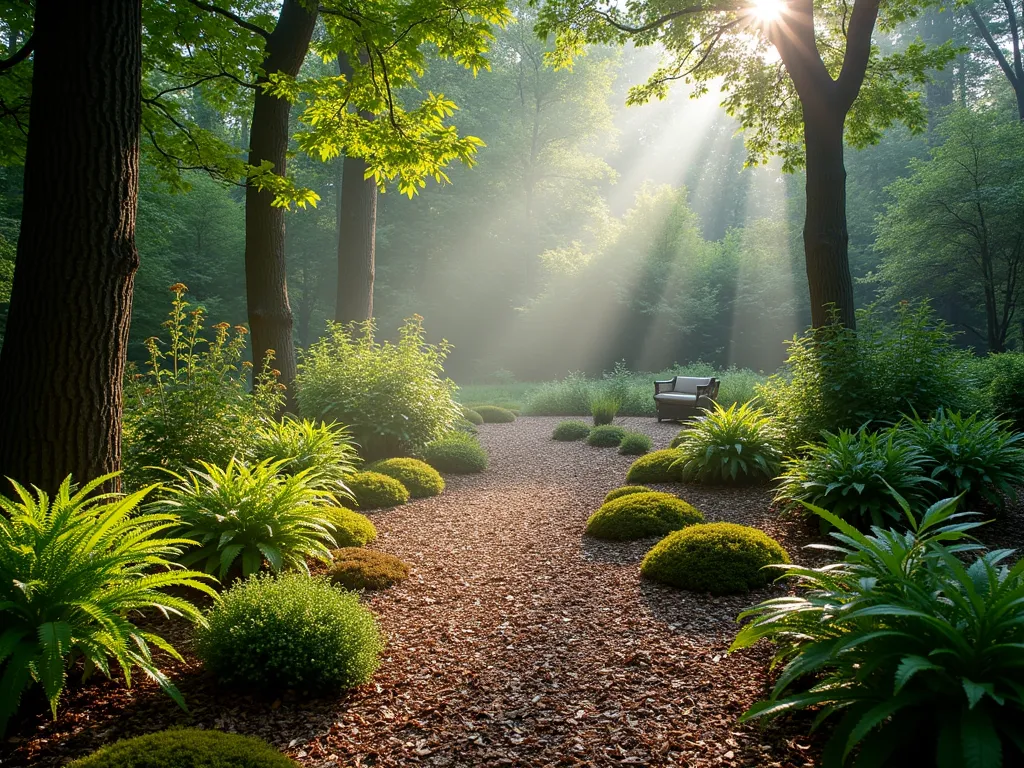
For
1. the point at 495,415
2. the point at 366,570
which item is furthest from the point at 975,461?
the point at 495,415

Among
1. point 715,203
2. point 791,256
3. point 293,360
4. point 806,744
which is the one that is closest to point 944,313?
point 791,256

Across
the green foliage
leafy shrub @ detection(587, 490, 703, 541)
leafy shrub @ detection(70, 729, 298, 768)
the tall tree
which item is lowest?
leafy shrub @ detection(70, 729, 298, 768)

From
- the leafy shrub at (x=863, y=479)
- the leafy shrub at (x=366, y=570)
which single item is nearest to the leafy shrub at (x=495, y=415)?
the leafy shrub at (x=863, y=479)

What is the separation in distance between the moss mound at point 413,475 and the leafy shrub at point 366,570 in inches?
99.8

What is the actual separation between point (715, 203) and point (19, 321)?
4505 centimetres

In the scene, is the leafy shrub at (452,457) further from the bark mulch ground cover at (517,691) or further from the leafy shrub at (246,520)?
the leafy shrub at (246,520)

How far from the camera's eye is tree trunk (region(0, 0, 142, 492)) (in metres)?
3.19

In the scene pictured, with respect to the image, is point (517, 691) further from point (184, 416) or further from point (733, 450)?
point (733, 450)

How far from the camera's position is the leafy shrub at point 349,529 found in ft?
15.4

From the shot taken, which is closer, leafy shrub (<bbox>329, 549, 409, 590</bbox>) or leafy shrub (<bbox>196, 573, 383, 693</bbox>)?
leafy shrub (<bbox>196, 573, 383, 693</bbox>)

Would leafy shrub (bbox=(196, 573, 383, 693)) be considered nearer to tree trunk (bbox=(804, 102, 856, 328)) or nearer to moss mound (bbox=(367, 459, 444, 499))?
moss mound (bbox=(367, 459, 444, 499))

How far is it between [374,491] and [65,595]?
3.94 m

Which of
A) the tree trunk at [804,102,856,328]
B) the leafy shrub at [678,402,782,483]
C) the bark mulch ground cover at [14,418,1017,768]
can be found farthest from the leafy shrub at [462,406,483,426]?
the bark mulch ground cover at [14,418,1017,768]

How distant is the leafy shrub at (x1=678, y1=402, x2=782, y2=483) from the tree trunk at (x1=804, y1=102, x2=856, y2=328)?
1.79 m
